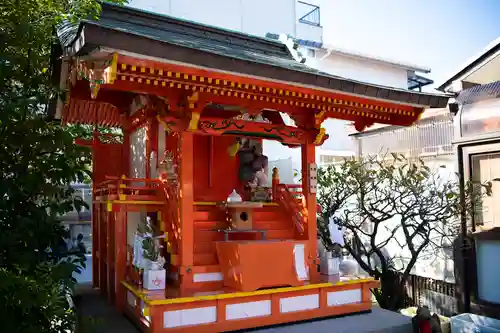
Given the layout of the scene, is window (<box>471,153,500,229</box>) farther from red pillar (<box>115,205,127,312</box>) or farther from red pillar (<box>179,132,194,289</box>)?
red pillar (<box>115,205,127,312</box>)

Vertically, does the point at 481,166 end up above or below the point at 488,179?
above

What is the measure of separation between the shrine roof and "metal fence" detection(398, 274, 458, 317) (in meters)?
4.76

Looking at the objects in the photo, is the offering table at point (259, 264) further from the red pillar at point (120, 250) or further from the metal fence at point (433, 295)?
the metal fence at point (433, 295)

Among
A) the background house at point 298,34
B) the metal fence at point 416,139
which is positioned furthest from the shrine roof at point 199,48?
the background house at point 298,34

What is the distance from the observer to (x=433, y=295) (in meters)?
10.7

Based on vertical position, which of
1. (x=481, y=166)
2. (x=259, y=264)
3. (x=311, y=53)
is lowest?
(x=259, y=264)

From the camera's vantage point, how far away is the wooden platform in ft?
20.6

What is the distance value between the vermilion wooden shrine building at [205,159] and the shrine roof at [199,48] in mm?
20

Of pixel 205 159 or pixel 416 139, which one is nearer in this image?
pixel 205 159

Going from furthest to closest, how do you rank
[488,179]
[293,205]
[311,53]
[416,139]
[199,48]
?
1. [311,53]
2. [416,139]
3. [488,179]
4. [293,205]
5. [199,48]

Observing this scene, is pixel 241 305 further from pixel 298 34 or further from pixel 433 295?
pixel 298 34

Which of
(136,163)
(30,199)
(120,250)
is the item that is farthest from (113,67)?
(136,163)

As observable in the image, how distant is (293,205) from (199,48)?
4191 mm

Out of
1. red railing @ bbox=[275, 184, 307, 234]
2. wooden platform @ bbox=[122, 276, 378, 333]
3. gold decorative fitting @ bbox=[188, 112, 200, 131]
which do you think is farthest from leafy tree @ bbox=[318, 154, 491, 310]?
gold decorative fitting @ bbox=[188, 112, 200, 131]
